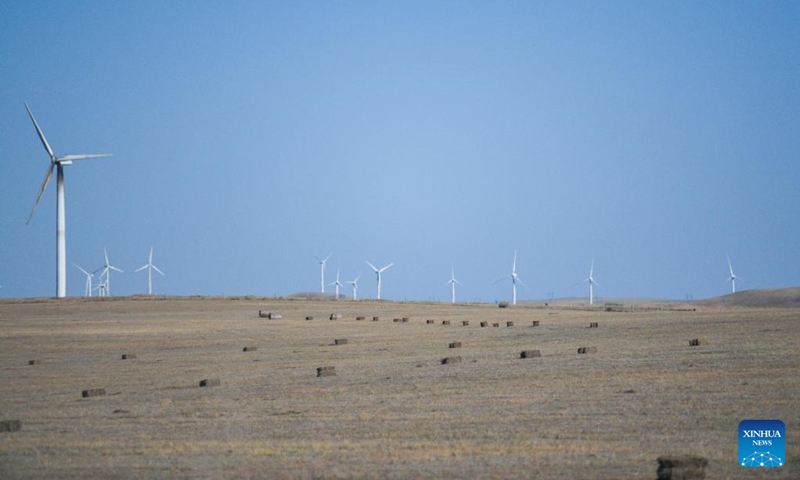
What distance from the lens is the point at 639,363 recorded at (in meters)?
34.5

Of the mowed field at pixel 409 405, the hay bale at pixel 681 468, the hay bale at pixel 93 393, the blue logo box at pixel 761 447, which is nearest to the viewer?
the hay bale at pixel 681 468

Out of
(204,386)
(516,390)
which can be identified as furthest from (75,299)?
(516,390)

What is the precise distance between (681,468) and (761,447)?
268cm

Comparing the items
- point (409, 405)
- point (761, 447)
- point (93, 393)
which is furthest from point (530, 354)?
point (761, 447)

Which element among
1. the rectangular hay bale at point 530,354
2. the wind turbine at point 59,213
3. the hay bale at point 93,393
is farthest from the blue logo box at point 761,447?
the wind turbine at point 59,213

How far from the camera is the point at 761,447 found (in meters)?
17.8

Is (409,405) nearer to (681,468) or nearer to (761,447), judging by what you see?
(761,447)

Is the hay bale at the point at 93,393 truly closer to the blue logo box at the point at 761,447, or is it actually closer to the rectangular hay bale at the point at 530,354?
Answer: the rectangular hay bale at the point at 530,354

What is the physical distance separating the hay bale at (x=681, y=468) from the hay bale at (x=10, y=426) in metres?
15.7

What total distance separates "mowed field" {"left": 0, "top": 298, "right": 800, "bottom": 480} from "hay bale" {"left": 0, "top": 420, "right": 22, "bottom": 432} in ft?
1.17

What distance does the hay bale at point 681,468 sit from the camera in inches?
624

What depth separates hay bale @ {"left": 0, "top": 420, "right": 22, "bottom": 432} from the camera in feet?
78.9

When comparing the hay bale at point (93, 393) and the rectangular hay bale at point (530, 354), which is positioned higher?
the rectangular hay bale at point (530, 354)

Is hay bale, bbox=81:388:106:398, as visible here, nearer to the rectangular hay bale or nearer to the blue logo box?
the rectangular hay bale
